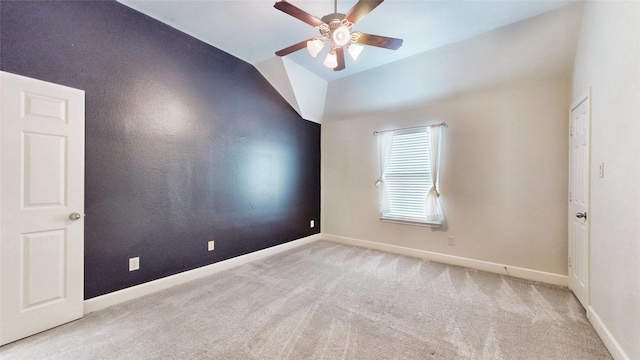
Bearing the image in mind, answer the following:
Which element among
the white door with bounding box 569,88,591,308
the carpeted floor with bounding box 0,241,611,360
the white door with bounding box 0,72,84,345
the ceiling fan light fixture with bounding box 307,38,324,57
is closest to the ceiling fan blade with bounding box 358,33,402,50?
the ceiling fan light fixture with bounding box 307,38,324,57

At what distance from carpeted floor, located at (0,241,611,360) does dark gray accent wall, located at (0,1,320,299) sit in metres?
0.53

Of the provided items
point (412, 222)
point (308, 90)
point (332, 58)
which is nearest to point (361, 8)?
point (332, 58)

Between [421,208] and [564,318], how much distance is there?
78.4 inches

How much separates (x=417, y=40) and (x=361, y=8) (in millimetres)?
1546

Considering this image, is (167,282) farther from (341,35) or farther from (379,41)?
(379,41)

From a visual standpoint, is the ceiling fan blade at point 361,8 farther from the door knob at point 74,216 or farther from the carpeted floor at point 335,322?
the door knob at point 74,216

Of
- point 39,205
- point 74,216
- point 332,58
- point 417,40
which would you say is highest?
point 417,40

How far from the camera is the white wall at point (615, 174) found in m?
1.51

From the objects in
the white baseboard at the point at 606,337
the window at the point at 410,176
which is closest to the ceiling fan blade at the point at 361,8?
→ the window at the point at 410,176

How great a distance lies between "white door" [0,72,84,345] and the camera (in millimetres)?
1819

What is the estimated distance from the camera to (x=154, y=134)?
106 inches

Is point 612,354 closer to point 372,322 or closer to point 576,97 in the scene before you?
point 372,322

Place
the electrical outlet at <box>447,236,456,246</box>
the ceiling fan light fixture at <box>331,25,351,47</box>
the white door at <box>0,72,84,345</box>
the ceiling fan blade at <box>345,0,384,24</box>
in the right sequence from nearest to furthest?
the ceiling fan blade at <box>345,0,384,24</box> → the white door at <box>0,72,84,345</box> → the ceiling fan light fixture at <box>331,25,351,47</box> → the electrical outlet at <box>447,236,456,246</box>

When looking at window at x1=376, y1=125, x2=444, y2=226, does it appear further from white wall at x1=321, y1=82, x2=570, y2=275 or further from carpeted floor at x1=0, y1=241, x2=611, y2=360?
carpeted floor at x1=0, y1=241, x2=611, y2=360
